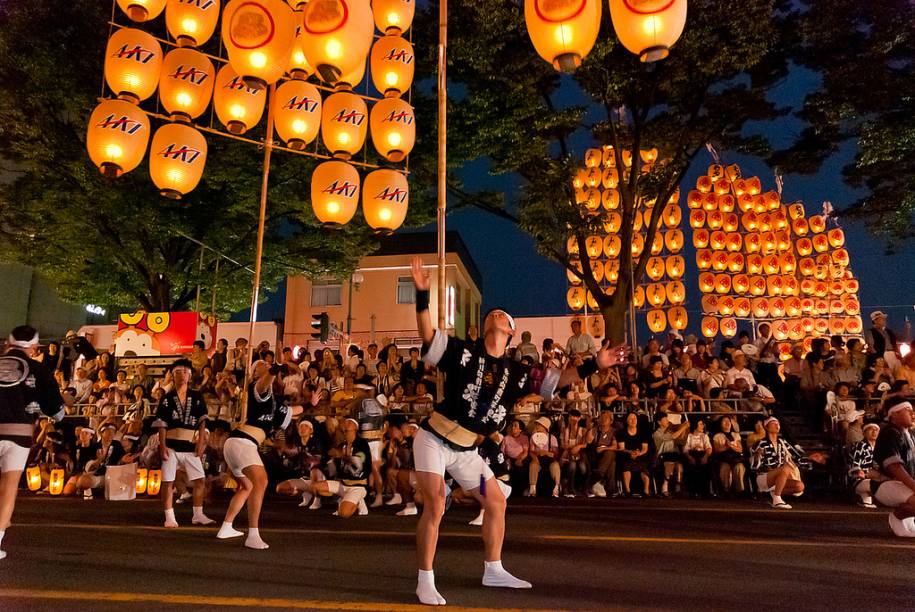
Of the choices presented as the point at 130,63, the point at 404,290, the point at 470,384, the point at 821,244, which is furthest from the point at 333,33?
the point at 404,290

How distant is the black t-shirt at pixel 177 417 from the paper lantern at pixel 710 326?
17317 millimetres

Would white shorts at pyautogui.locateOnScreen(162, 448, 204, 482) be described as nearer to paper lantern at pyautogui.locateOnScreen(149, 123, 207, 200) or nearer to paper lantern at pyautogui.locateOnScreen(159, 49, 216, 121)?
paper lantern at pyautogui.locateOnScreen(149, 123, 207, 200)

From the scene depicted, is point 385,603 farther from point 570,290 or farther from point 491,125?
point 570,290

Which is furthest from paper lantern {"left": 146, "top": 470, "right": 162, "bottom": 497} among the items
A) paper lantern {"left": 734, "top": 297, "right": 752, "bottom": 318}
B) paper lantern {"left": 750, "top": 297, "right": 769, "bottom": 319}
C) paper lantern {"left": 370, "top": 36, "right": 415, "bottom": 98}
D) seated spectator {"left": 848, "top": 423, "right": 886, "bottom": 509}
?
paper lantern {"left": 750, "top": 297, "right": 769, "bottom": 319}

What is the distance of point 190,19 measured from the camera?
10.3 meters

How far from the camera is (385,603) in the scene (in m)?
4.07

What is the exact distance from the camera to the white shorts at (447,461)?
4312 millimetres

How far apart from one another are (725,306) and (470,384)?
18.7 m

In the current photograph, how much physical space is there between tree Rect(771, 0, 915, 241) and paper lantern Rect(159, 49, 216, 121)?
14.3 m

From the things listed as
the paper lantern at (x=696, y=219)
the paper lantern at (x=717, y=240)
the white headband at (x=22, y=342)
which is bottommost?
the white headband at (x=22, y=342)

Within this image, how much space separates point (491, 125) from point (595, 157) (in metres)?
4.53

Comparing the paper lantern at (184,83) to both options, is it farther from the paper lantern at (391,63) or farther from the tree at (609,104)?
the tree at (609,104)

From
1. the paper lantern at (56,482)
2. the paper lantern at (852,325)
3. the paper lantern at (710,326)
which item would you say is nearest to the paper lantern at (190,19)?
the paper lantern at (56,482)

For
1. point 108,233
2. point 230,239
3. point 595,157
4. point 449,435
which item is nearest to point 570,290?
point 595,157
